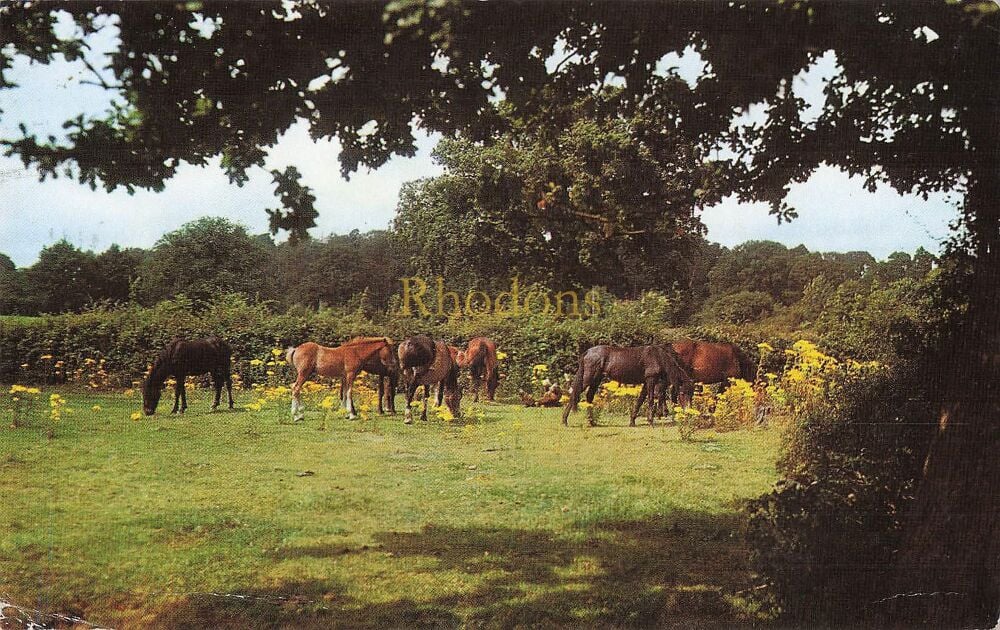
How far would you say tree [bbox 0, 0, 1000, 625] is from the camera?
322 cm

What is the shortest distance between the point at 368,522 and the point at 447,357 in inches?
38.8

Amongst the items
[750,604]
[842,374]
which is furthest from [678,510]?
[842,374]

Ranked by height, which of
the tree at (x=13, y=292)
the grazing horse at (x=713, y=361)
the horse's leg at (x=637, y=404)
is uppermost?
the tree at (x=13, y=292)

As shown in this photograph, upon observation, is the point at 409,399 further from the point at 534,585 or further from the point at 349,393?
the point at 534,585

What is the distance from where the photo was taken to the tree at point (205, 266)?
3.71 metres

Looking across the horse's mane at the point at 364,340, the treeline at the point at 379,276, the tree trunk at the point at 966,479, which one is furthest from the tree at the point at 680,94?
the horse's mane at the point at 364,340

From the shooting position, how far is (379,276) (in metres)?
3.75

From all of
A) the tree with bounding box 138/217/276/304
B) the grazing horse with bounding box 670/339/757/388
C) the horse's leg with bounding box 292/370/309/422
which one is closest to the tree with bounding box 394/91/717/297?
the grazing horse with bounding box 670/339/757/388

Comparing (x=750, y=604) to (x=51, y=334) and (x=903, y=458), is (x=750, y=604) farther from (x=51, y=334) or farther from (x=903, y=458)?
(x=51, y=334)

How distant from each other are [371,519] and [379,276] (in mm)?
1288

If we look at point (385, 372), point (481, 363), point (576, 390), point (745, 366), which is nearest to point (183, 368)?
point (385, 372)

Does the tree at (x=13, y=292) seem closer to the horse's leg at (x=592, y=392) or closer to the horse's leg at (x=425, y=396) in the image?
the horse's leg at (x=425, y=396)

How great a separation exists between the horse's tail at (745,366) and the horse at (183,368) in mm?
2837

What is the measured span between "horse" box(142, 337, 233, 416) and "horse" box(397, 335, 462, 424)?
3.21 feet
